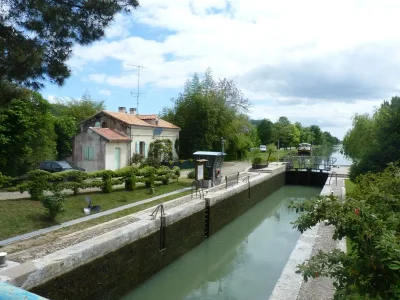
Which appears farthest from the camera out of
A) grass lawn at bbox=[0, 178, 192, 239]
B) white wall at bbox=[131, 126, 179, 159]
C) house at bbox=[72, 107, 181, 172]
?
white wall at bbox=[131, 126, 179, 159]

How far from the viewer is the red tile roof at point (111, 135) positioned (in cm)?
2123

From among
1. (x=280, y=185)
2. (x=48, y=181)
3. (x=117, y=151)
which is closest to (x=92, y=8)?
(x=48, y=181)

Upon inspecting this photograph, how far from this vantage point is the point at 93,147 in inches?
842

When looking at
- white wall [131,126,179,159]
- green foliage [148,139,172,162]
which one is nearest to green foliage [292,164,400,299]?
white wall [131,126,179,159]

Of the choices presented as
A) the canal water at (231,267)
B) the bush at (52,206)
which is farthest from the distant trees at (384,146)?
the bush at (52,206)

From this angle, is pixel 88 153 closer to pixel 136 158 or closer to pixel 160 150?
pixel 136 158

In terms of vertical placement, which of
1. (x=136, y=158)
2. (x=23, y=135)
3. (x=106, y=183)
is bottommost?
(x=106, y=183)

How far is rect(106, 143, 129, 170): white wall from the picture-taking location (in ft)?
69.9

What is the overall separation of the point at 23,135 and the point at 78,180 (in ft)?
21.1

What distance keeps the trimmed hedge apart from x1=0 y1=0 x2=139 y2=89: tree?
4409 millimetres

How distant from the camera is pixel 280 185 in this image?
27219 millimetres

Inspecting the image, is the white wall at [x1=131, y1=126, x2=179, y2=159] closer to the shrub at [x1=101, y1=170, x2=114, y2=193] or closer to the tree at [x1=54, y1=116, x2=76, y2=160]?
the tree at [x1=54, y1=116, x2=76, y2=160]

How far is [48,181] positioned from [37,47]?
6.16 m

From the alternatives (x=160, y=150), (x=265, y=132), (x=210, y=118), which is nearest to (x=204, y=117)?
(x=210, y=118)
